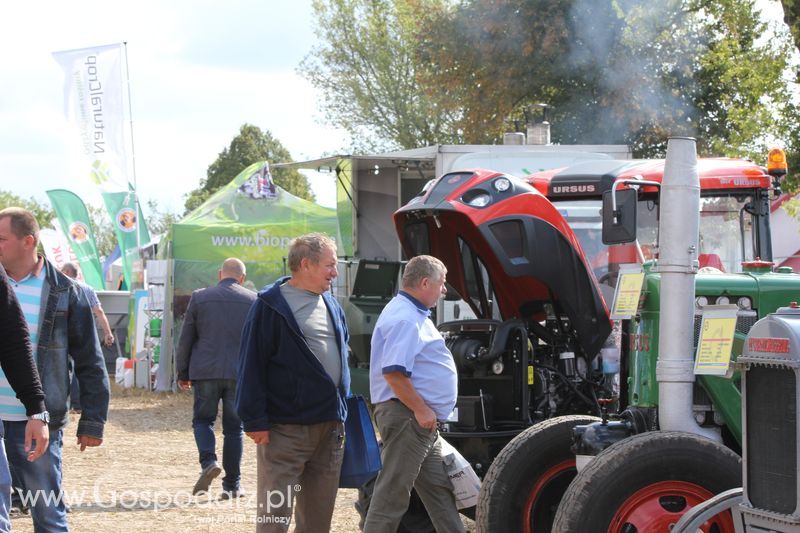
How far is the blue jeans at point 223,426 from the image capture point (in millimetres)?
9062

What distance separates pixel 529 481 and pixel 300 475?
140 centimetres

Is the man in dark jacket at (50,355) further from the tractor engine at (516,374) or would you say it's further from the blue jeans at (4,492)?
the tractor engine at (516,374)

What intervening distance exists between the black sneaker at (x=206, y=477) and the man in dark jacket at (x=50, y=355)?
3.43 metres

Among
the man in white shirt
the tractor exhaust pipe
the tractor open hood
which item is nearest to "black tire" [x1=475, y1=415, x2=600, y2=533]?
the man in white shirt

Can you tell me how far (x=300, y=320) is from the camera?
531cm

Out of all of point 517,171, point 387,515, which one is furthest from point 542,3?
point 387,515

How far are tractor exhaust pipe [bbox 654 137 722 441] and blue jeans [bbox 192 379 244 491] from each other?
4.49 meters

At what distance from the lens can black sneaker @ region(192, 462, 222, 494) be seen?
901cm

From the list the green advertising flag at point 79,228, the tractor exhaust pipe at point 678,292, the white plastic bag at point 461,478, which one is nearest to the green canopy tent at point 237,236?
the green advertising flag at point 79,228

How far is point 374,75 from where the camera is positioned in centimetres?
3616

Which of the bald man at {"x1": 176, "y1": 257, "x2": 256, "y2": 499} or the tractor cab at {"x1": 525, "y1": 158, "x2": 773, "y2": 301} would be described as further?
the bald man at {"x1": 176, "y1": 257, "x2": 256, "y2": 499}

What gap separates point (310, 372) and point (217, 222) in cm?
1397

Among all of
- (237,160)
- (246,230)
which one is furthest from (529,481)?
(237,160)

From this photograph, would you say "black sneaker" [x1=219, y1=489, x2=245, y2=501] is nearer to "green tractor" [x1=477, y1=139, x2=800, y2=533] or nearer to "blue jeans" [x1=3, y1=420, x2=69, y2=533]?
"green tractor" [x1=477, y1=139, x2=800, y2=533]
